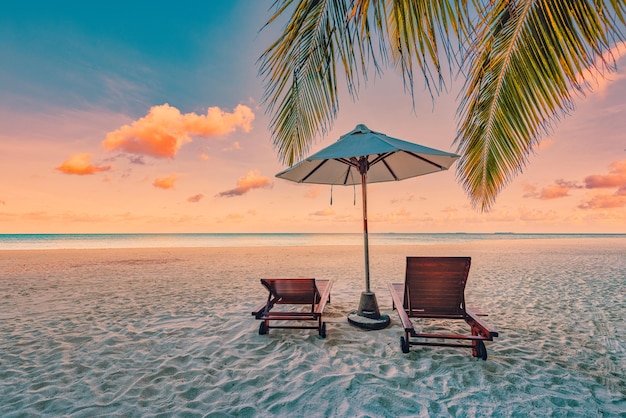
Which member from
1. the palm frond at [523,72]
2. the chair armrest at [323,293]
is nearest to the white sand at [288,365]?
the chair armrest at [323,293]

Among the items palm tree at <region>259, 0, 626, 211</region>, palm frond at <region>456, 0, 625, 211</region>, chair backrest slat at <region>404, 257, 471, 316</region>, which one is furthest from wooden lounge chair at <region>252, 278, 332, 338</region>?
palm frond at <region>456, 0, 625, 211</region>

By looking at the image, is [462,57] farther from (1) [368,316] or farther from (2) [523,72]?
(1) [368,316]

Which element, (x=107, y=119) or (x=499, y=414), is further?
(x=107, y=119)

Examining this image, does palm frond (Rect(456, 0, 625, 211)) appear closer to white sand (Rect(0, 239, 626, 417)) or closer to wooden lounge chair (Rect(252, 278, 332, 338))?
white sand (Rect(0, 239, 626, 417))

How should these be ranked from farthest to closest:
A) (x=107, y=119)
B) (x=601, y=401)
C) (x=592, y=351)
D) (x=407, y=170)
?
(x=107, y=119) → (x=407, y=170) → (x=592, y=351) → (x=601, y=401)

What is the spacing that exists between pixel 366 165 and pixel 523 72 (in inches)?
85.9

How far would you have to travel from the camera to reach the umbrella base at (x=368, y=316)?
4152 millimetres

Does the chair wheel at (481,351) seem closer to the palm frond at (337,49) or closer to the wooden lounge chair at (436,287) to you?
the wooden lounge chair at (436,287)

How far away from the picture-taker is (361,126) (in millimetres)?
4051

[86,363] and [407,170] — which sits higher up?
[407,170]

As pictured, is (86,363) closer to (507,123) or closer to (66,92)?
(507,123)

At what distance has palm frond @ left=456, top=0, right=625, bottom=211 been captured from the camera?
166cm

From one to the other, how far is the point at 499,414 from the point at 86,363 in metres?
4.05

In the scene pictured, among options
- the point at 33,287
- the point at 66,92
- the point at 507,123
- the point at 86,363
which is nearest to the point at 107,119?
the point at 66,92
